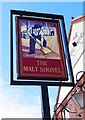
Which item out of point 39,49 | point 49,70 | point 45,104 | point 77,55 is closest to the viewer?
point 45,104

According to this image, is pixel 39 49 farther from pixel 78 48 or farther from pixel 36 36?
pixel 78 48

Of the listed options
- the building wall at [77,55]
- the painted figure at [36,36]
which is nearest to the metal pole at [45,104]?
the painted figure at [36,36]

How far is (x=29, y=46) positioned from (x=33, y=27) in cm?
72

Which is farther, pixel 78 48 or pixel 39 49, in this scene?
pixel 78 48

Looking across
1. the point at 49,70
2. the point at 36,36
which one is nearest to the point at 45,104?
the point at 49,70

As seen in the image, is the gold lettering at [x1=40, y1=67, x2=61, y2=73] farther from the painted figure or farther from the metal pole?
the painted figure

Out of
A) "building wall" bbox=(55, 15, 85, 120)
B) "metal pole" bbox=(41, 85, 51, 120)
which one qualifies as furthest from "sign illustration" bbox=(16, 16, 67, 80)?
"building wall" bbox=(55, 15, 85, 120)

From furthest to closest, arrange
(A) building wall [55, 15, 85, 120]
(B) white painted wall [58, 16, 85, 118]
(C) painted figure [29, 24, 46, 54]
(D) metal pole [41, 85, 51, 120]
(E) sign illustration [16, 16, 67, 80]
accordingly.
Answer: (B) white painted wall [58, 16, 85, 118] < (A) building wall [55, 15, 85, 120] < (C) painted figure [29, 24, 46, 54] < (E) sign illustration [16, 16, 67, 80] < (D) metal pole [41, 85, 51, 120]

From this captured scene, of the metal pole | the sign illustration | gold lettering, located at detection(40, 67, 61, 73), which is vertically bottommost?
Answer: the metal pole

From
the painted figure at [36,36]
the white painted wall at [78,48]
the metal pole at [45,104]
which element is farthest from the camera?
the white painted wall at [78,48]

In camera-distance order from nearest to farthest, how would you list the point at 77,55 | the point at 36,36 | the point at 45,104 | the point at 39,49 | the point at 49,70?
the point at 45,104
the point at 49,70
the point at 39,49
the point at 36,36
the point at 77,55

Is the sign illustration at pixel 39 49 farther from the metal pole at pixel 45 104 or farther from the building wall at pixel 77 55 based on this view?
the building wall at pixel 77 55

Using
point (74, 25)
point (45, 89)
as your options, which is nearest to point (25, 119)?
point (45, 89)

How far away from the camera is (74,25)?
49.8ft
